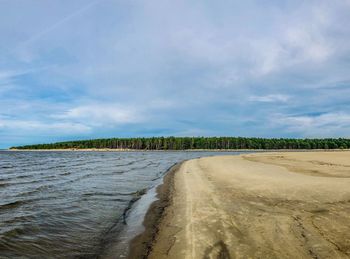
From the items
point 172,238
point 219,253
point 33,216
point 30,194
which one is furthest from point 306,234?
point 30,194

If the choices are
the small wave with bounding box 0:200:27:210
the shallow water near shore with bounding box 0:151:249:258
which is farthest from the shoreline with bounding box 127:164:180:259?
the small wave with bounding box 0:200:27:210

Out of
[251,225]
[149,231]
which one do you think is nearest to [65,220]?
[149,231]

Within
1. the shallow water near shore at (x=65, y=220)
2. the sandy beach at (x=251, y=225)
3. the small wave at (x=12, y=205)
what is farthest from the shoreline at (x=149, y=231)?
the small wave at (x=12, y=205)

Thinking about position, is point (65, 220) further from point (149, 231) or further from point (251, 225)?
point (251, 225)

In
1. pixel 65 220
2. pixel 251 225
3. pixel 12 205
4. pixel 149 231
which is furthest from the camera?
pixel 12 205

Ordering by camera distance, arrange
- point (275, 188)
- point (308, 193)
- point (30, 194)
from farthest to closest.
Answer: point (30, 194), point (275, 188), point (308, 193)

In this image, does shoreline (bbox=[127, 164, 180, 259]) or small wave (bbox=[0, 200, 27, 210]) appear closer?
shoreline (bbox=[127, 164, 180, 259])

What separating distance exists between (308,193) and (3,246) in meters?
12.4

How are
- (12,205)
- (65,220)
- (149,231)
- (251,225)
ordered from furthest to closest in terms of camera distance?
1. (12,205)
2. (65,220)
3. (149,231)
4. (251,225)

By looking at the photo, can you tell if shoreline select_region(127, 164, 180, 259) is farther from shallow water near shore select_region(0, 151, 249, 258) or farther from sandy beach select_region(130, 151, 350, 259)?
shallow water near shore select_region(0, 151, 249, 258)

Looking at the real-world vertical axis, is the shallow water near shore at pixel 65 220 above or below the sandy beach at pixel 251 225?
below

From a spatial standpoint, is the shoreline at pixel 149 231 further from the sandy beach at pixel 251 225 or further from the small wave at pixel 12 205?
the small wave at pixel 12 205

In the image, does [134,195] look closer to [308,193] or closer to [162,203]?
[162,203]

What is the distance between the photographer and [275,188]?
15930 millimetres
